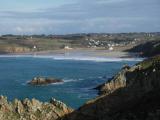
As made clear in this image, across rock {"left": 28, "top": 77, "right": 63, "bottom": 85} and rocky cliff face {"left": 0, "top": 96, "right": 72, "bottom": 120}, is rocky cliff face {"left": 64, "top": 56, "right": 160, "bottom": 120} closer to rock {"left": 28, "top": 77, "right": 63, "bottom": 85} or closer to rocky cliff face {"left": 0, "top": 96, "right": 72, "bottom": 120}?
rocky cliff face {"left": 0, "top": 96, "right": 72, "bottom": 120}

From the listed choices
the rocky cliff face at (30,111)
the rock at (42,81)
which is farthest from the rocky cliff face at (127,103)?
the rock at (42,81)

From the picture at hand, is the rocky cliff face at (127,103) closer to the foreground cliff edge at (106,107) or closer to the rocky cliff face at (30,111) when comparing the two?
the foreground cliff edge at (106,107)

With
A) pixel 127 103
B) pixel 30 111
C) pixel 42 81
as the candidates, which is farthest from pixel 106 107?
pixel 42 81

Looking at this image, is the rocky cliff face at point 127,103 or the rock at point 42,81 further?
the rock at point 42,81

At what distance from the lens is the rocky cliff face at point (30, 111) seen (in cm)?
4497

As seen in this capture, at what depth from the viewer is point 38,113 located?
45.9 metres

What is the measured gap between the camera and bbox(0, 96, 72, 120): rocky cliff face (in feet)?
148

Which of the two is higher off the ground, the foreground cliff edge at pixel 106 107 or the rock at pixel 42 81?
the foreground cliff edge at pixel 106 107

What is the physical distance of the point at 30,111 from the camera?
46125 mm

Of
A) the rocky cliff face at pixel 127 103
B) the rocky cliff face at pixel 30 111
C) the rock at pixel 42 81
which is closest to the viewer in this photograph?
the rocky cliff face at pixel 127 103

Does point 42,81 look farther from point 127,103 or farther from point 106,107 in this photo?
point 127,103

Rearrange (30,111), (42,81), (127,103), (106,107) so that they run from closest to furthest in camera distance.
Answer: (127,103)
(106,107)
(30,111)
(42,81)

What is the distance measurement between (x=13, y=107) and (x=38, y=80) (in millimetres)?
55695

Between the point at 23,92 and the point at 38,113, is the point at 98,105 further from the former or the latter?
the point at 23,92
